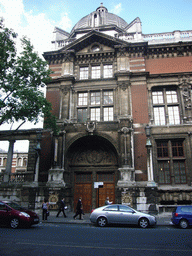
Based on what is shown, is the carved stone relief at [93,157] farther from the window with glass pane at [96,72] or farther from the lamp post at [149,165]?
the window with glass pane at [96,72]

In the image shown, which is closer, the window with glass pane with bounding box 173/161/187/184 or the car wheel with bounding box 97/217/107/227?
the car wheel with bounding box 97/217/107/227

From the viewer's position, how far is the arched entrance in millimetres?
21016

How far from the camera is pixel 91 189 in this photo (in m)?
21.2

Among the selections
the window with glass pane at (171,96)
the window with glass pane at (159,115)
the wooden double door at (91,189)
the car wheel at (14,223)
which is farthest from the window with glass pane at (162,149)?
the car wheel at (14,223)

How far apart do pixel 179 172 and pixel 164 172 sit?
1.36 m

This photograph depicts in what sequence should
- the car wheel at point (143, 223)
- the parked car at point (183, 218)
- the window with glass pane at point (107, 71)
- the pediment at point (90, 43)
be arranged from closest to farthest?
1. the car wheel at point (143, 223)
2. the parked car at point (183, 218)
3. the window with glass pane at point (107, 71)
4. the pediment at point (90, 43)

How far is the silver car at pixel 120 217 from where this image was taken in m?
12.8

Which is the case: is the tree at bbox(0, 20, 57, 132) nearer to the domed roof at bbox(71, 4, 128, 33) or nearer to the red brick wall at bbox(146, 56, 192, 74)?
the red brick wall at bbox(146, 56, 192, 74)

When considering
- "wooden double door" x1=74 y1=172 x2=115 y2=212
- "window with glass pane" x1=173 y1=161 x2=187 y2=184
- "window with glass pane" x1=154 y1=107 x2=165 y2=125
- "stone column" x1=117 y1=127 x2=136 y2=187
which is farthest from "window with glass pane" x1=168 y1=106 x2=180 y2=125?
"wooden double door" x1=74 y1=172 x2=115 y2=212

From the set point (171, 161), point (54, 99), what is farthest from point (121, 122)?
point (54, 99)

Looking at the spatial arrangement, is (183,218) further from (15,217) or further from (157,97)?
(157,97)

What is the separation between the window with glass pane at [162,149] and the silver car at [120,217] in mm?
8692

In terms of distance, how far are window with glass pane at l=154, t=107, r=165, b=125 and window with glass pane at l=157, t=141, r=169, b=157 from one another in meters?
2.09

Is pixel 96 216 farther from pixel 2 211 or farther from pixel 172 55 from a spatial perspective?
pixel 172 55
